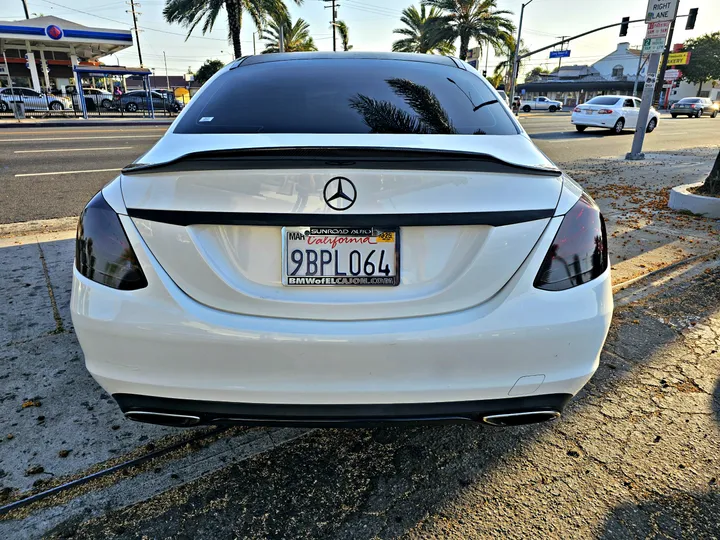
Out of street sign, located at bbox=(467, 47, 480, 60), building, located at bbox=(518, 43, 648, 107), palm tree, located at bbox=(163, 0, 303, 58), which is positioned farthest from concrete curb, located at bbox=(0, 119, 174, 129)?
building, located at bbox=(518, 43, 648, 107)

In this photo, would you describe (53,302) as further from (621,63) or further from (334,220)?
(621,63)

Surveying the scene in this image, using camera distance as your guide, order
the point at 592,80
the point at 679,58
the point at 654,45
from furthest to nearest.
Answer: the point at 592,80 → the point at 679,58 → the point at 654,45

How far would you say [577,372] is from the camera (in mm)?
1694

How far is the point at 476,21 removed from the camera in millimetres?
31266

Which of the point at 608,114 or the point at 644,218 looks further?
the point at 608,114

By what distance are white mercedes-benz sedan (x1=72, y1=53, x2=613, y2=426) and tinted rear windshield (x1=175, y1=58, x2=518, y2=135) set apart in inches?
19.3

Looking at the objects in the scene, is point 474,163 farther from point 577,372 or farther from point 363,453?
point 363,453

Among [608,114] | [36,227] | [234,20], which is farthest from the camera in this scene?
[234,20]

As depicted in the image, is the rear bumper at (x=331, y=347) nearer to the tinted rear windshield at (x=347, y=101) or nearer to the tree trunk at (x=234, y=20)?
the tinted rear windshield at (x=347, y=101)

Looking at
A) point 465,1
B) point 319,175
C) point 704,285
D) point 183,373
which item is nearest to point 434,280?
point 319,175

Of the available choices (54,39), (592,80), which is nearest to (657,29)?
(54,39)

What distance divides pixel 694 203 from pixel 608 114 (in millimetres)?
15221

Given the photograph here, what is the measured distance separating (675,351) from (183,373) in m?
2.84

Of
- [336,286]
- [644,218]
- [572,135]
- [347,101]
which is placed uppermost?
[347,101]
